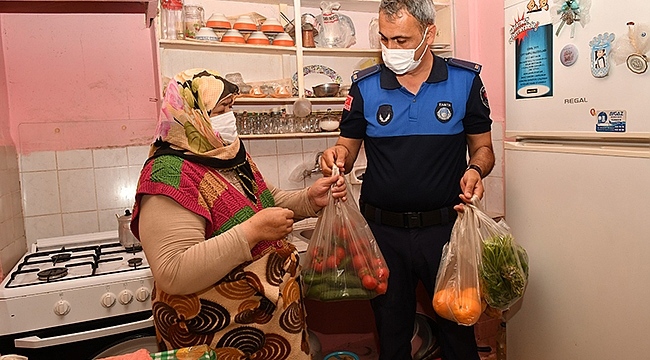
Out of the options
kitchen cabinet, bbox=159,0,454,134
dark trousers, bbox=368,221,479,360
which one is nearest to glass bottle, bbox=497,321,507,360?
dark trousers, bbox=368,221,479,360

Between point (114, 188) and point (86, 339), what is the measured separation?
3.07 feet

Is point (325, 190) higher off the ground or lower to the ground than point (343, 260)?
higher

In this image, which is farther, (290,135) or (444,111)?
(290,135)

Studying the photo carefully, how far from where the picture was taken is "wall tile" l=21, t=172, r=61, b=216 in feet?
7.73

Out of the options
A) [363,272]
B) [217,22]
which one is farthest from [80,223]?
[363,272]

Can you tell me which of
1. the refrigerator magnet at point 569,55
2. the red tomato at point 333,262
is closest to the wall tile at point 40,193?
the red tomato at point 333,262

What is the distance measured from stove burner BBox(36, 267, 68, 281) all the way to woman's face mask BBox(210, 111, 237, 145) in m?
0.90

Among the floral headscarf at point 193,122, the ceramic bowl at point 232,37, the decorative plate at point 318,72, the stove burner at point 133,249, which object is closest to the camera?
the floral headscarf at point 193,122

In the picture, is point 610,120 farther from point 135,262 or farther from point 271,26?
point 135,262

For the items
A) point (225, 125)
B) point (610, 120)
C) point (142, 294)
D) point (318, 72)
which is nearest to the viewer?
point (225, 125)

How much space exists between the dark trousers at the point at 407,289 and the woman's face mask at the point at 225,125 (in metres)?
0.71

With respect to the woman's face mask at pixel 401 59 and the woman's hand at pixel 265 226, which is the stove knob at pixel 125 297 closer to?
the woman's hand at pixel 265 226

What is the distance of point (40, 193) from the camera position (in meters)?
2.38

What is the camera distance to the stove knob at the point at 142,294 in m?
1.85
